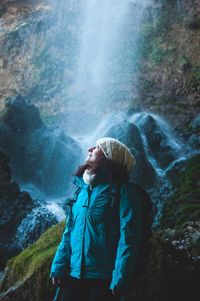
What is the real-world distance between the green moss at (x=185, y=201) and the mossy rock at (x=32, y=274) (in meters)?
2.30

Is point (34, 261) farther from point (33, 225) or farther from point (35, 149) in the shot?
point (35, 149)

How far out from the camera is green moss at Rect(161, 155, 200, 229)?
22.4 feet

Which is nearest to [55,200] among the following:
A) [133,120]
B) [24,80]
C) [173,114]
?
[133,120]

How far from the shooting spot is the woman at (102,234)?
8.68 feet

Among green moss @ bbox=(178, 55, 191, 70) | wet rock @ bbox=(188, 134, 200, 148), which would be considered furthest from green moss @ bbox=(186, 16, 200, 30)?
wet rock @ bbox=(188, 134, 200, 148)

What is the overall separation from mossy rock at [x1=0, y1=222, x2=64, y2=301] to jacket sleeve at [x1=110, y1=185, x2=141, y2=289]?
1.87m

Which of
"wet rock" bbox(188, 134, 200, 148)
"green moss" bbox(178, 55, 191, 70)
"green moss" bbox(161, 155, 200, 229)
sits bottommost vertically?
"green moss" bbox(161, 155, 200, 229)

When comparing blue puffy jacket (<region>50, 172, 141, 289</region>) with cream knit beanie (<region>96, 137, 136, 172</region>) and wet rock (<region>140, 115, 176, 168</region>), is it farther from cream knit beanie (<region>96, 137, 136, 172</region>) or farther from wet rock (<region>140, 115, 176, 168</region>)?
wet rock (<region>140, 115, 176, 168</region>)

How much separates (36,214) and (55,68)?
1168 cm

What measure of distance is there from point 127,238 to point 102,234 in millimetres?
194

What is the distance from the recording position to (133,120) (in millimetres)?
14969

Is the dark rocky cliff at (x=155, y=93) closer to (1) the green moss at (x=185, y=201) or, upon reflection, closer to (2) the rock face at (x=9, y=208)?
(1) the green moss at (x=185, y=201)

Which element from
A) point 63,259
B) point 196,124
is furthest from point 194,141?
point 63,259

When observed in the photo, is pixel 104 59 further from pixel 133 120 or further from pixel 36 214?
pixel 36 214
